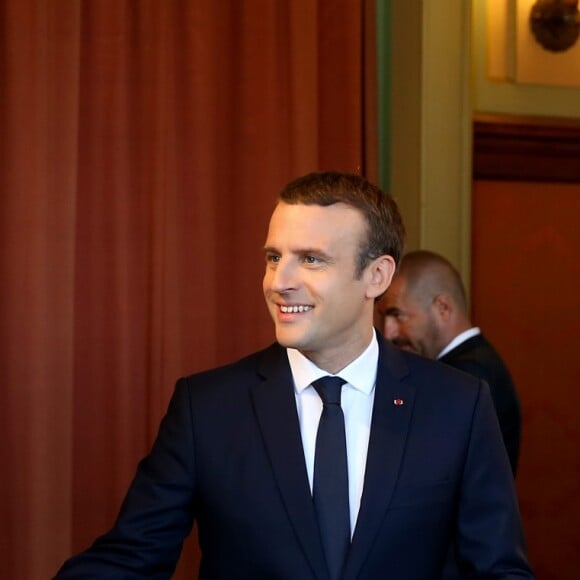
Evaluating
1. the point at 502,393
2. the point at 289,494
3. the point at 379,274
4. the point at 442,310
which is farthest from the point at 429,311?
the point at 289,494

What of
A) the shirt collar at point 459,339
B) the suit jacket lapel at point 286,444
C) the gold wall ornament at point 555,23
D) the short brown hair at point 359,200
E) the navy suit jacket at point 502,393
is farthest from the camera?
the gold wall ornament at point 555,23

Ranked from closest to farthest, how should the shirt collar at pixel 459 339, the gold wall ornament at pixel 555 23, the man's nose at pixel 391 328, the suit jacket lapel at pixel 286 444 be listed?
the suit jacket lapel at pixel 286 444
the shirt collar at pixel 459 339
the man's nose at pixel 391 328
the gold wall ornament at pixel 555 23

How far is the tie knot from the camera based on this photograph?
1.99 m

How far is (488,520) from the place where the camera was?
196 cm

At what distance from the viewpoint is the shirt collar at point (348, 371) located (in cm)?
203

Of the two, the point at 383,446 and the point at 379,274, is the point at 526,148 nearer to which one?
the point at 379,274

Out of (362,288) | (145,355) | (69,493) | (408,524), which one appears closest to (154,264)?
(145,355)

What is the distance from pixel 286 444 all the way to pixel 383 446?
0.58ft

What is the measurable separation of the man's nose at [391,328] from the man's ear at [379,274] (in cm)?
138

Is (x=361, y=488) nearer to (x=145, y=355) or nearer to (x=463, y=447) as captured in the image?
(x=463, y=447)

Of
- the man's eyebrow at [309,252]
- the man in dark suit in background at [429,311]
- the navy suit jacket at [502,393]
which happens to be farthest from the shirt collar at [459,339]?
the man's eyebrow at [309,252]

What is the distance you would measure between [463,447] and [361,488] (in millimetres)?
218

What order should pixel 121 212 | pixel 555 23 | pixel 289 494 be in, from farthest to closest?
1. pixel 555 23
2. pixel 121 212
3. pixel 289 494

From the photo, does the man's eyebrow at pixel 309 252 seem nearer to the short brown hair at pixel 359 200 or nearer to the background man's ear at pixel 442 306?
the short brown hair at pixel 359 200
